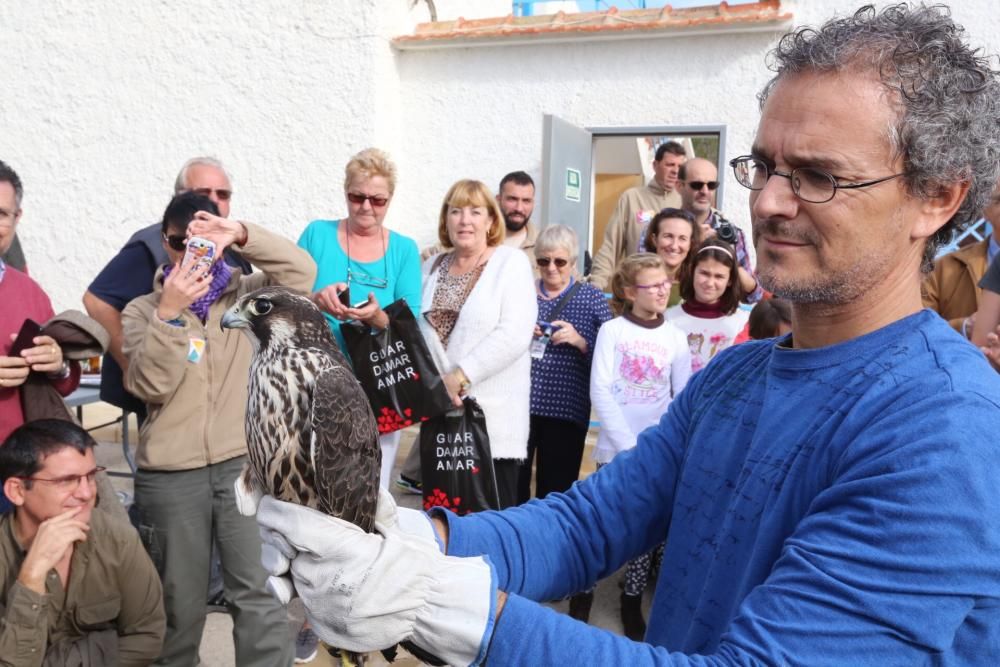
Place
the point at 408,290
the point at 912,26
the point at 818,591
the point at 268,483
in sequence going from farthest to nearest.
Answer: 1. the point at 408,290
2. the point at 268,483
3. the point at 912,26
4. the point at 818,591

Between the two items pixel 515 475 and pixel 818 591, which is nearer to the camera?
pixel 818 591

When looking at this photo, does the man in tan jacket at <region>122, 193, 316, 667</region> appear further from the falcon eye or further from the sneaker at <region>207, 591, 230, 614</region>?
the falcon eye

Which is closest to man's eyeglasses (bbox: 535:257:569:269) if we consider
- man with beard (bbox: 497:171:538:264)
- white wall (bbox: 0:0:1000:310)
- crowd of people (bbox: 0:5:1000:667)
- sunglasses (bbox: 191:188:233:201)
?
man with beard (bbox: 497:171:538:264)

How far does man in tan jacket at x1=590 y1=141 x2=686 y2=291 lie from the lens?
5754mm

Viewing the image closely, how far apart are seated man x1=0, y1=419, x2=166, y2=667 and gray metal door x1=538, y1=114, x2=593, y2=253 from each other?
4.87m

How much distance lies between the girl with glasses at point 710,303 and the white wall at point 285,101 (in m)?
2.92

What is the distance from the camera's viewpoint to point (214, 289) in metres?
3.03

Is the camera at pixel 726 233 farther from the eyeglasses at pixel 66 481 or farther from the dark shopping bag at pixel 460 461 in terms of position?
the eyeglasses at pixel 66 481

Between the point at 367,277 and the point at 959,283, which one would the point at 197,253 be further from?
the point at 959,283

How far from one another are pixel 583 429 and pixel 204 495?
2009 mm

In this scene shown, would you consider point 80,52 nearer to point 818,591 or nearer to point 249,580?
point 249,580

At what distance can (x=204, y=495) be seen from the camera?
126 inches

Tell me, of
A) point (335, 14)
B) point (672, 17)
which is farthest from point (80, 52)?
point (672, 17)

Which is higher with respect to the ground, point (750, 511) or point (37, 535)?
point (750, 511)
